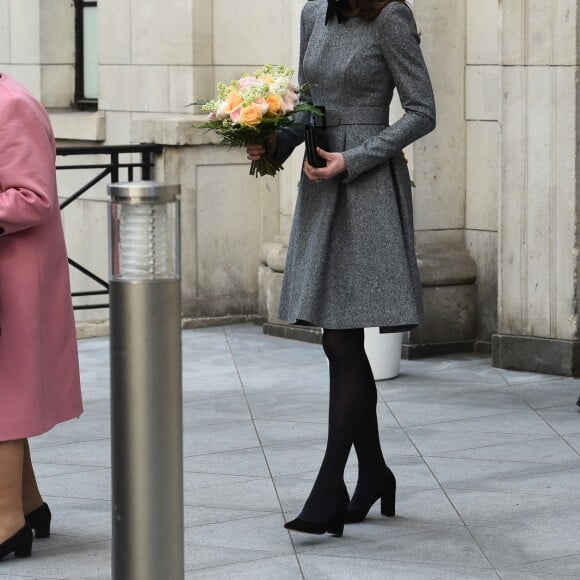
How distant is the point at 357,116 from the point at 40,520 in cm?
184

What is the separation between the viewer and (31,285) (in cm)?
499

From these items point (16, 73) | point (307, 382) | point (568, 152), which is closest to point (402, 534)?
point (307, 382)

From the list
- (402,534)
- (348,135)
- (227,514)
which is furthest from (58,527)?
(348,135)

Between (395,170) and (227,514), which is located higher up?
(395,170)

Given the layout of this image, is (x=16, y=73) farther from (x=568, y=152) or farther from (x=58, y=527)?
(x=58, y=527)

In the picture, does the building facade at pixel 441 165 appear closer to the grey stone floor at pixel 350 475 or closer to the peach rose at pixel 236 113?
the grey stone floor at pixel 350 475

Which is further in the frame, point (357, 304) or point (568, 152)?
point (568, 152)

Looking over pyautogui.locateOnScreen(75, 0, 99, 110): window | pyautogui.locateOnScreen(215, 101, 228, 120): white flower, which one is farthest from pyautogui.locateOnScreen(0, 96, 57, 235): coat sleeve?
pyautogui.locateOnScreen(75, 0, 99, 110): window

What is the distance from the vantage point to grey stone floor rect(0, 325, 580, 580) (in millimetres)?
5051

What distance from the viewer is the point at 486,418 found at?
7.34 metres

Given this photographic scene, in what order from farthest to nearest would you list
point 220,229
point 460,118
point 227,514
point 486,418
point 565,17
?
point 220,229, point 460,118, point 565,17, point 486,418, point 227,514

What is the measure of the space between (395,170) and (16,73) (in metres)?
8.21

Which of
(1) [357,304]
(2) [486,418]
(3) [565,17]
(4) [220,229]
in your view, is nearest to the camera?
(1) [357,304]

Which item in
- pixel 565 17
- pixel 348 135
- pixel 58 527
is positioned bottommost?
pixel 58 527
